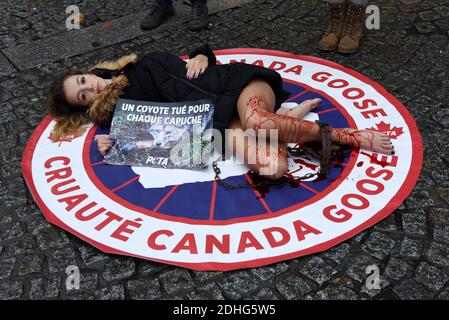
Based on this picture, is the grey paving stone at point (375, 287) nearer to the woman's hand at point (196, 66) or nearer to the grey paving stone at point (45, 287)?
the grey paving stone at point (45, 287)

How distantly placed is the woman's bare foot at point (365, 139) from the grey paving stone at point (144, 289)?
142 cm

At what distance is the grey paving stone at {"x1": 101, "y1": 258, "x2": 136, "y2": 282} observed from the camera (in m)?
2.69

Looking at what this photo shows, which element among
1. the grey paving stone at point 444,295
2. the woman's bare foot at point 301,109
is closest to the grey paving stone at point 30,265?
the woman's bare foot at point 301,109

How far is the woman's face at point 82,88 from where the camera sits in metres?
3.67

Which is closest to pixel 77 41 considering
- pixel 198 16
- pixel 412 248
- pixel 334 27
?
pixel 198 16

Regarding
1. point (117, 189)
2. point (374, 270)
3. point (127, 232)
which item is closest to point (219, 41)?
point (117, 189)

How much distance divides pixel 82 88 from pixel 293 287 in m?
2.07

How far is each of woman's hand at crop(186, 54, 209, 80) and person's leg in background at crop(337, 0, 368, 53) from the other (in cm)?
131

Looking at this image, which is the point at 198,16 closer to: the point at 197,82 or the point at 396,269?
the point at 197,82

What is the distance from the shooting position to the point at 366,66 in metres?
4.14

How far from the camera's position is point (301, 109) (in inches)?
141

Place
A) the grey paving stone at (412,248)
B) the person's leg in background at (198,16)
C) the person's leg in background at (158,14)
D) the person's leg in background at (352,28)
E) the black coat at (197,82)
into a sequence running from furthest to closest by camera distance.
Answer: the person's leg in background at (158,14)
the person's leg in background at (198,16)
the person's leg in background at (352,28)
the black coat at (197,82)
the grey paving stone at (412,248)

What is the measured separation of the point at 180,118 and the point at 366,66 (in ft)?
5.30
